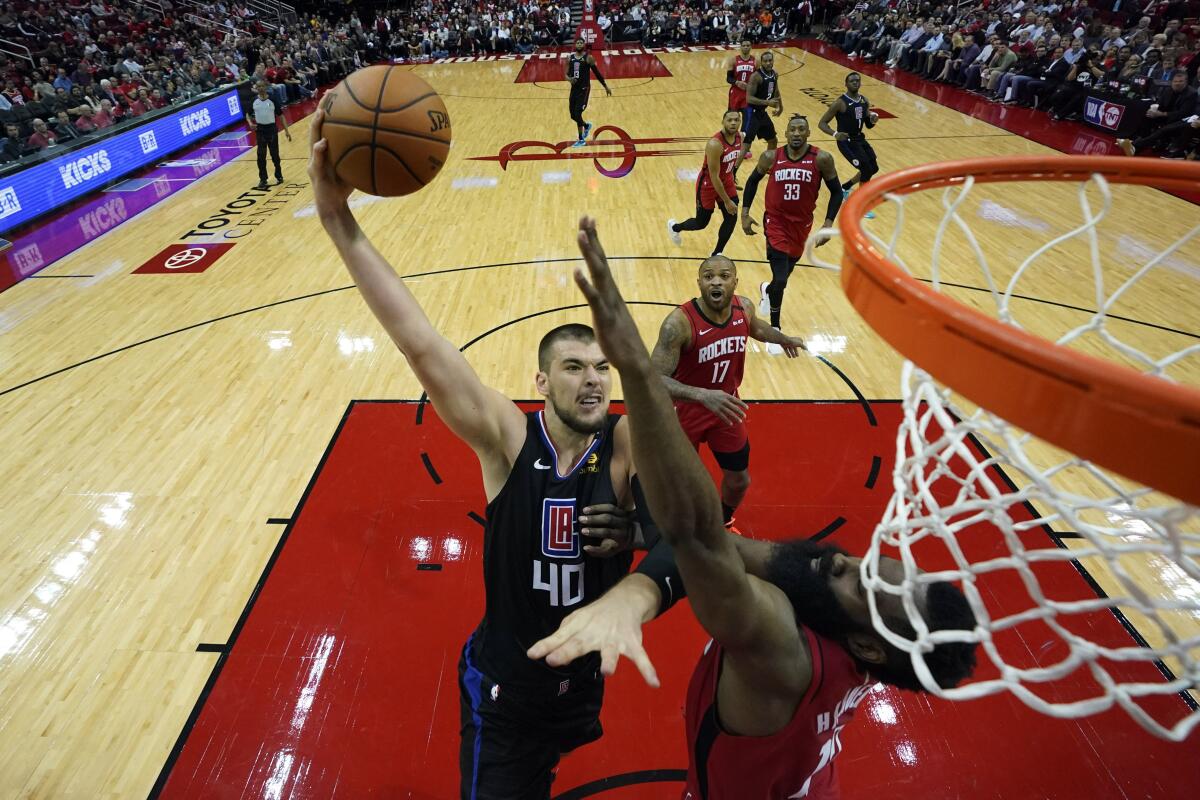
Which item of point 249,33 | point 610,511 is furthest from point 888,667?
point 249,33

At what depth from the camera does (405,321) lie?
6.52 feet

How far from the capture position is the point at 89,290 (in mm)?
7898

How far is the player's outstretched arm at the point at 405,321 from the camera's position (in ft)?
6.23

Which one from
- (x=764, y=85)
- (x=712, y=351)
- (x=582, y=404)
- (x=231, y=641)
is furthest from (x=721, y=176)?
(x=231, y=641)

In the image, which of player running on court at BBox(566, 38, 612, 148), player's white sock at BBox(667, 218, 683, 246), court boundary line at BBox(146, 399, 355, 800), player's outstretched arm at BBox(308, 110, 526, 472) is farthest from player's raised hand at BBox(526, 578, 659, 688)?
player running on court at BBox(566, 38, 612, 148)

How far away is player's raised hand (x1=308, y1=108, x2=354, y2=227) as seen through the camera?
5.98 feet

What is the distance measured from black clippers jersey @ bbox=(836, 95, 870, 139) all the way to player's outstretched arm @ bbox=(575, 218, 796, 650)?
9035 mm

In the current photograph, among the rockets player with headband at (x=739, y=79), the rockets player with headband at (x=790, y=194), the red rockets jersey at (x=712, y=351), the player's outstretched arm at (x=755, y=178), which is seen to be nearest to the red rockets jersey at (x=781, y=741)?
the red rockets jersey at (x=712, y=351)

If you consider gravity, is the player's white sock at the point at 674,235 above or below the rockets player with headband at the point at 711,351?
below

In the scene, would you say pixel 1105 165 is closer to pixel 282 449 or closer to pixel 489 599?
pixel 489 599

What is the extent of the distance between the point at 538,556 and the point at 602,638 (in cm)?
95

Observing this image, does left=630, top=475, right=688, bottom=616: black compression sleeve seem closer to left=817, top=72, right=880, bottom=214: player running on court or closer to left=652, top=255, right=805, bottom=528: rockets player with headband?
left=652, top=255, right=805, bottom=528: rockets player with headband

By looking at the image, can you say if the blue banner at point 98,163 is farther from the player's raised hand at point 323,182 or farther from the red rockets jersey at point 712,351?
the player's raised hand at point 323,182

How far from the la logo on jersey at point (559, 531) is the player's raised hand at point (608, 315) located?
1.22 meters
